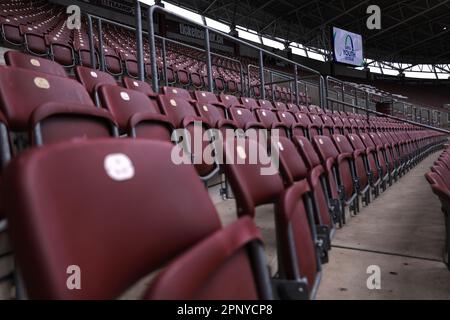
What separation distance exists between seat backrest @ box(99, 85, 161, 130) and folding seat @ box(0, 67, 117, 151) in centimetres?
11

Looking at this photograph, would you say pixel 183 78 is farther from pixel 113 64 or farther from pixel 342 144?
pixel 342 144

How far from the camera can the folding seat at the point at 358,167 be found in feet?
4.61

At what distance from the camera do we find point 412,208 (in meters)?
1.50

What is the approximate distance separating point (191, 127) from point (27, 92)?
1.56ft

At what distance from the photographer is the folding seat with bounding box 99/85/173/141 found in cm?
94

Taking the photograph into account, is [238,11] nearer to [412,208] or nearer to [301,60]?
[301,60]

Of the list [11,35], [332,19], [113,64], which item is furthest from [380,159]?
[332,19]

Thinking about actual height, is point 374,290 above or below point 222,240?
below

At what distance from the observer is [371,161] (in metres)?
1.66

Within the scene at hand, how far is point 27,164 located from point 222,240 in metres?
0.19

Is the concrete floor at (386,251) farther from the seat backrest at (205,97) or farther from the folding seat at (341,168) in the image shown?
the seat backrest at (205,97)

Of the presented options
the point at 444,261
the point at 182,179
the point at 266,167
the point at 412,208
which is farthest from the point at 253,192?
the point at 412,208

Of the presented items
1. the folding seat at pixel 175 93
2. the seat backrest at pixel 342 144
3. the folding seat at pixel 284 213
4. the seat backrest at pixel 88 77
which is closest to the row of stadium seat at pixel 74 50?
the folding seat at pixel 175 93

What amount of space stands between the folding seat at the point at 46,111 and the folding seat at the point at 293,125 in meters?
0.96
